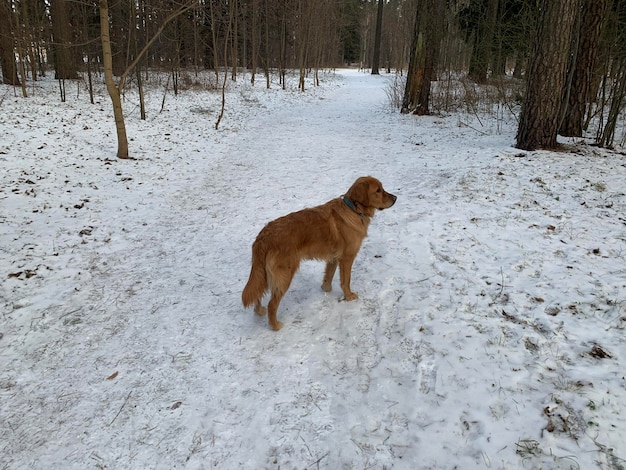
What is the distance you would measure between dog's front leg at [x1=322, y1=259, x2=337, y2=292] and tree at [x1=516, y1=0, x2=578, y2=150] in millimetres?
7237

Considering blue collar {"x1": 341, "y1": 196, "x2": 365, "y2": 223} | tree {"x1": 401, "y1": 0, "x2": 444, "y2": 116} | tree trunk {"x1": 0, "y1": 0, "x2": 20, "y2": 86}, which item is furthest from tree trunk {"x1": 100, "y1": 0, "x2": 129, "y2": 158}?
tree {"x1": 401, "y1": 0, "x2": 444, "y2": 116}

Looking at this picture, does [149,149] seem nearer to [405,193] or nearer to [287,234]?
[405,193]

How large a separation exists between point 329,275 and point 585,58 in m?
9.42

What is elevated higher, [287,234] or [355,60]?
[355,60]

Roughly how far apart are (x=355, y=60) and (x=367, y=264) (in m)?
82.6

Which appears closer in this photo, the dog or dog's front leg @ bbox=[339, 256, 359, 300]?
the dog

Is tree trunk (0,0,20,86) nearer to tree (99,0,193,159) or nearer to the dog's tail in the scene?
tree (99,0,193,159)

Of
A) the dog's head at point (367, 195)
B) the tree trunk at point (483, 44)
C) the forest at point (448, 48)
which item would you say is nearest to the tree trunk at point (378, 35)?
the forest at point (448, 48)

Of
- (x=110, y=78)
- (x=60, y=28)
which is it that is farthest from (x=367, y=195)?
(x=60, y=28)

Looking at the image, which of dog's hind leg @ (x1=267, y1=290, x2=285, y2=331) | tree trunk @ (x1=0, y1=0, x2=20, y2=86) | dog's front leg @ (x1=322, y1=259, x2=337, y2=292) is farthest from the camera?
tree trunk @ (x1=0, y1=0, x2=20, y2=86)

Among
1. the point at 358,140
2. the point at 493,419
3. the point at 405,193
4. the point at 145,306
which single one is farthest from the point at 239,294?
the point at 358,140

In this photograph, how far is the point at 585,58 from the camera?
9.04m

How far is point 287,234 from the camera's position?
3613 mm

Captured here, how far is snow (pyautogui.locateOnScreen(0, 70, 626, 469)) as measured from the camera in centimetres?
262
